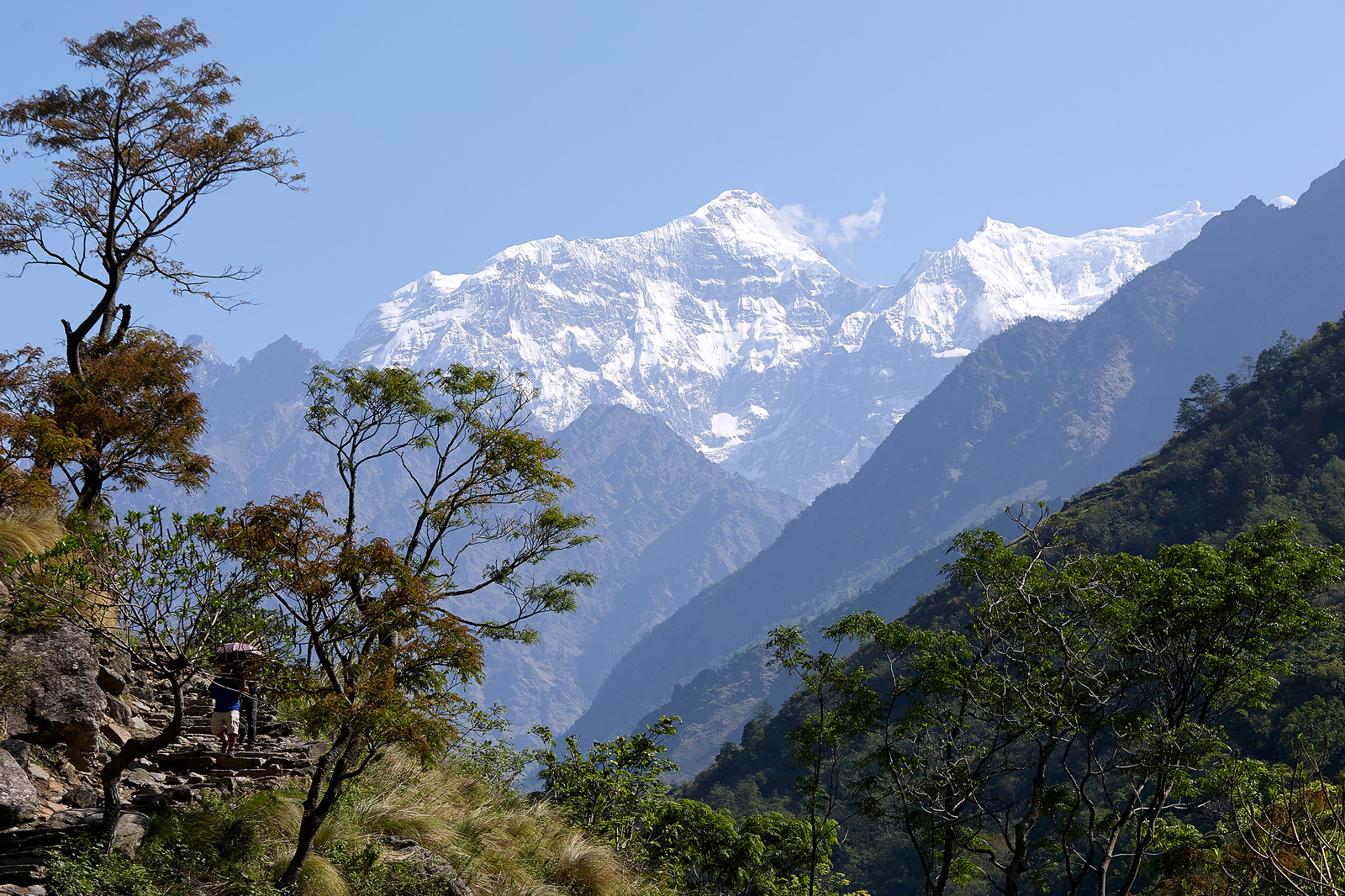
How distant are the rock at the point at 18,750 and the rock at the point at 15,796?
1.30 ft

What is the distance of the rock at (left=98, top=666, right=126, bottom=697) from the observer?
1462cm

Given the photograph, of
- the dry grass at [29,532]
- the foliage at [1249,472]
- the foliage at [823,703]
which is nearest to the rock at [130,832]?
the dry grass at [29,532]

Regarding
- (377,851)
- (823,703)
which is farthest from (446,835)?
(823,703)

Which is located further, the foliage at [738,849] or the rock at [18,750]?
the foliage at [738,849]

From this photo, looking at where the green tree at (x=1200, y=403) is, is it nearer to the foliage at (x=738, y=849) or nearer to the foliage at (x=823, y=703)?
the foliage at (x=738, y=849)

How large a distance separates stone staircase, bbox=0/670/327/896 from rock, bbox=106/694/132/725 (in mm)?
235

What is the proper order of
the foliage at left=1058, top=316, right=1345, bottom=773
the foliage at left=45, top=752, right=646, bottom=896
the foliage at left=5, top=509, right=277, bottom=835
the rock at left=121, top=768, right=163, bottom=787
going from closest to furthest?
1. the foliage at left=5, top=509, right=277, bottom=835
2. the foliage at left=45, top=752, right=646, bottom=896
3. the rock at left=121, top=768, right=163, bottom=787
4. the foliage at left=1058, top=316, right=1345, bottom=773

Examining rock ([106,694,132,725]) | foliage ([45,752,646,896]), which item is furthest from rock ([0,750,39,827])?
rock ([106,694,132,725])

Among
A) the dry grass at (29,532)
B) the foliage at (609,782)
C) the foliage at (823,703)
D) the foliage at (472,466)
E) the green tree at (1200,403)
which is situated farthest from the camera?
the green tree at (1200,403)

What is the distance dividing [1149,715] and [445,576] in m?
12.8

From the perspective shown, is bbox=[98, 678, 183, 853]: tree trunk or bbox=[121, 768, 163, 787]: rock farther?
bbox=[121, 768, 163, 787]: rock

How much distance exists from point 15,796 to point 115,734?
12.8ft

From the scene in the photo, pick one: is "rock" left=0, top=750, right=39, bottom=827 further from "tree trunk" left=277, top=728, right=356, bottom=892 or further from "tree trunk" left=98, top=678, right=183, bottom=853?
"tree trunk" left=277, top=728, right=356, bottom=892

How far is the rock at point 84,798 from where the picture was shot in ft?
35.5
